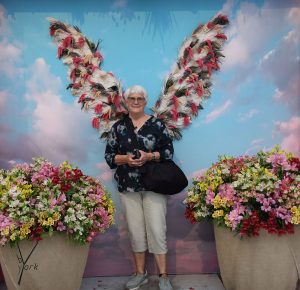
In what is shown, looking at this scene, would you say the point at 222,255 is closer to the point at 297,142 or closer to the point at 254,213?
the point at 254,213

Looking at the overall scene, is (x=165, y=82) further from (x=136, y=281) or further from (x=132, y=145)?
(x=136, y=281)

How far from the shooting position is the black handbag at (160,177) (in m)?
3.09

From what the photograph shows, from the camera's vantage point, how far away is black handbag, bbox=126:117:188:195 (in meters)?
3.09

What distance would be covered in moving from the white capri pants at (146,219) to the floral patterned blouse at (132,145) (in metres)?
0.12

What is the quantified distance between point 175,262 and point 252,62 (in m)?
1.93

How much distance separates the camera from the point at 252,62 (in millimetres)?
3621

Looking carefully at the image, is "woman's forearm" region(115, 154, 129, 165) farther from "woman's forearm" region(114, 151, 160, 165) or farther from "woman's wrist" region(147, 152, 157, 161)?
"woman's wrist" region(147, 152, 157, 161)

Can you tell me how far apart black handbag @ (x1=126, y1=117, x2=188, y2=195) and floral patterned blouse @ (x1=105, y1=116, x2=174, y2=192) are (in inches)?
1.9

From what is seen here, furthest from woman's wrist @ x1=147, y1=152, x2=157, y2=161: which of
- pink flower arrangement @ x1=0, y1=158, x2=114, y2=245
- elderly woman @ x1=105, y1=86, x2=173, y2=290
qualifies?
pink flower arrangement @ x1=0, y1=158, x2=114, y2=245

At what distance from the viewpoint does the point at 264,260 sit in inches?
113

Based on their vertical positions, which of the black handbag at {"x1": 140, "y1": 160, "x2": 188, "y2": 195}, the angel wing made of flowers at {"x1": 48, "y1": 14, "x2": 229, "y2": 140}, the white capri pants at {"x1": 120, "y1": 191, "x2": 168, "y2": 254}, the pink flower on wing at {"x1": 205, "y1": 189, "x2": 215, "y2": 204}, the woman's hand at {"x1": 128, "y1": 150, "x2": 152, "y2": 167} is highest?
the angel wing made of flowers at {"x1": 48, "y1": 14, "x2": 229, "y2": 140}

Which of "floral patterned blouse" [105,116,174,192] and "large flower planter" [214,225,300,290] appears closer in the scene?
"large flower planter" [214,225,300,290]

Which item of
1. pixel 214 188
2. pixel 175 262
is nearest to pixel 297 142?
pixel 214 188

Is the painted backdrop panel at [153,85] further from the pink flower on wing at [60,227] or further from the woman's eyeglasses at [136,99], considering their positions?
the pink flower on wing at [60,227]
